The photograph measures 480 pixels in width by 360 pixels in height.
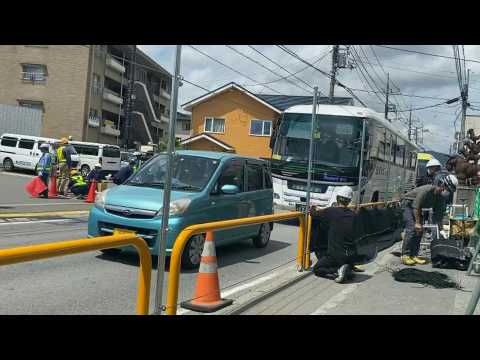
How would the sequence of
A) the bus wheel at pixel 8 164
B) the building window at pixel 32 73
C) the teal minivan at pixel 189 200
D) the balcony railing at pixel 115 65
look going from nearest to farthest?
1. the teal minivan at pixel 189 200
2. the bus wheel at pixel 8 164
3. the building window at pixel 32 73
4. the balcony railing at pixel 115 65

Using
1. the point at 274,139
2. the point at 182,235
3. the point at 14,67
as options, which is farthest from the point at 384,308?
the point at 14,67

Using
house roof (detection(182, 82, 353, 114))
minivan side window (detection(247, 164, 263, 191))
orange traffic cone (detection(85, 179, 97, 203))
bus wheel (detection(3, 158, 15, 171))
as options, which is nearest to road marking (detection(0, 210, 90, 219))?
orange traffic cone (detection(85, 179, 97, 203))

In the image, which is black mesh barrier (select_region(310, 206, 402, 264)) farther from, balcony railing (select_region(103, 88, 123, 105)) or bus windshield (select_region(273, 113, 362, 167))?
balcony railing (select_region(103, 88, 123, 105))

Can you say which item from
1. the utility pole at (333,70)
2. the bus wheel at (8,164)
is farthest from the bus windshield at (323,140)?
the bus wheel at (8,164)

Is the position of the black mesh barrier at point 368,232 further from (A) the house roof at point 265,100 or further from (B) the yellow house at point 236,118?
(B) the yellow house at point 236,118

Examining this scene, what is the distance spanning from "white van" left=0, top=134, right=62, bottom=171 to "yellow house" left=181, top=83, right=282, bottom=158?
1426cm

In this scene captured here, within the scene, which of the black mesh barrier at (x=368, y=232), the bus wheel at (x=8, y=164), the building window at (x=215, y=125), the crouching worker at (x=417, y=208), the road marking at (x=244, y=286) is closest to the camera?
the road marking at (x=244, y=286)

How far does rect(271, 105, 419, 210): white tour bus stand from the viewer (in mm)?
14672

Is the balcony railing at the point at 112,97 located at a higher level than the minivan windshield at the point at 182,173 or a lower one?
higher

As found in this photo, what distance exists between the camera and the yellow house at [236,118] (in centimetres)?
4091

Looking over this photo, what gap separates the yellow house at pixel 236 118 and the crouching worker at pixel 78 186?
22.6 meters

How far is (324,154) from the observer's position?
588 inches

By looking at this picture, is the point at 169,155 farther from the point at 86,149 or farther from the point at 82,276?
the point at 86,149
